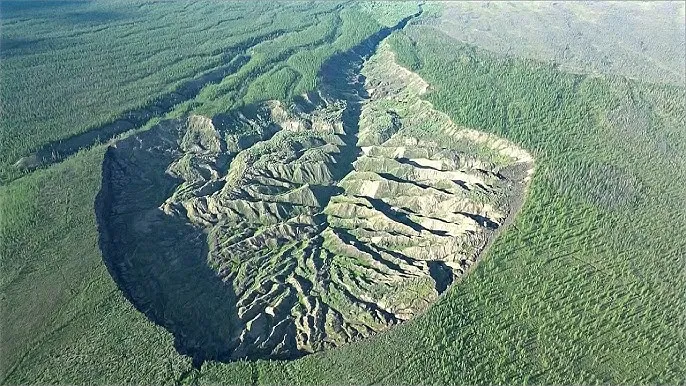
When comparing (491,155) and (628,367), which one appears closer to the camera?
(628,367)

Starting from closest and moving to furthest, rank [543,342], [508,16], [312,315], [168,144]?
[543,342]
[312,315]
[168,144]
[508,16]

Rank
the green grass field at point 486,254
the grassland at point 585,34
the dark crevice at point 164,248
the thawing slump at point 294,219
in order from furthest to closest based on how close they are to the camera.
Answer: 1. the grassland at point 585,34
2. the thawing slump at point 294,219
3. the dark crevice at point 164,248
4. the green grass field at point 486,254

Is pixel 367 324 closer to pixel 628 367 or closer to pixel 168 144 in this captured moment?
pixel 628 367

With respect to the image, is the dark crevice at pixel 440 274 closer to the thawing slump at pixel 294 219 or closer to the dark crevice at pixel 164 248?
the thawing slump at pixel 294 219

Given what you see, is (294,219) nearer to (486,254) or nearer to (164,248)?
(164,248)

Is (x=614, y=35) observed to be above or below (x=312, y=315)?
below

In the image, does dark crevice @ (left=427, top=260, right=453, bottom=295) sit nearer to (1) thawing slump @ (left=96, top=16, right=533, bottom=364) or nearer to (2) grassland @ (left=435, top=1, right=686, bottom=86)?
(1) thawing slump @ (left=96, top=16, right=533, bottom=364)

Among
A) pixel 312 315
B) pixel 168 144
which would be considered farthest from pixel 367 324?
pixel 168 144

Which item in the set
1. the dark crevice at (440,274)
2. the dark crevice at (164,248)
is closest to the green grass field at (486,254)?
the dark crevice at (440,274)
